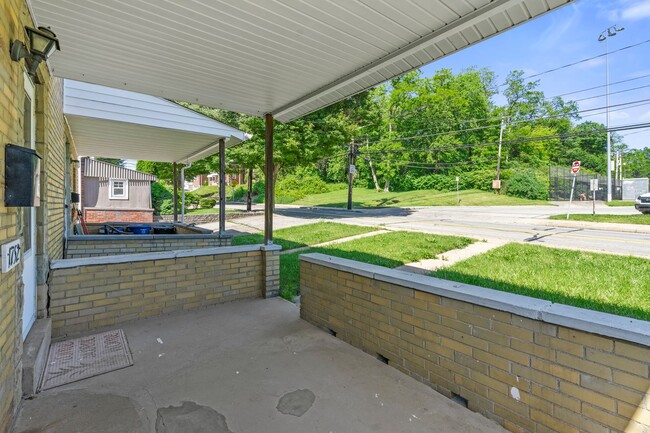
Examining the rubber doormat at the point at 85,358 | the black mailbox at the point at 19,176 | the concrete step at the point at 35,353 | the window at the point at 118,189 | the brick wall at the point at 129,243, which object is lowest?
the rubber doormat at the point at 85,358

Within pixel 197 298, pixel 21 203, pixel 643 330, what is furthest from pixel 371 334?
pixel 21 203

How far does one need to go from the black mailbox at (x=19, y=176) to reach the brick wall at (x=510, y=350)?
2.41 m

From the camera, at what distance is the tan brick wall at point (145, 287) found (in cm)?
334

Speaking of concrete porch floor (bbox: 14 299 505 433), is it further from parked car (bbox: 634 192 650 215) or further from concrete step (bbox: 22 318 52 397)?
parked car (bbox: 634 192 650 215)

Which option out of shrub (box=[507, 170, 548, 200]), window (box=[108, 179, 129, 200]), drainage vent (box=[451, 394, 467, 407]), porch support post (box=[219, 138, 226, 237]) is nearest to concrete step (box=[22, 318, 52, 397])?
drainage vent (box=[451, 394, 467, 407])

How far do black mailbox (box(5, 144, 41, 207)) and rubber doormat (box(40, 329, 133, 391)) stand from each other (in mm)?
1483

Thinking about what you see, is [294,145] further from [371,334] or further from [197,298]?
[371,334]

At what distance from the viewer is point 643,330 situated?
4.94 ft

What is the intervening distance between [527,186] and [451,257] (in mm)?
26856

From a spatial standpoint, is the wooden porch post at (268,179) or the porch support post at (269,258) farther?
the wooden porch post at (268,179)

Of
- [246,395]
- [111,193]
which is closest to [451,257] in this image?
[246,395]

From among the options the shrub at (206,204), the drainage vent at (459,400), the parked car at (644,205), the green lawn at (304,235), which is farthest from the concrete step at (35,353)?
the shrub at (206,204)

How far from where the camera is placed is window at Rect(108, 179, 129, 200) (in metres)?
18.2

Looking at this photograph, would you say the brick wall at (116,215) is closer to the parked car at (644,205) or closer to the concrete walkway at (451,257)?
the concrete walkway at (451,257)
